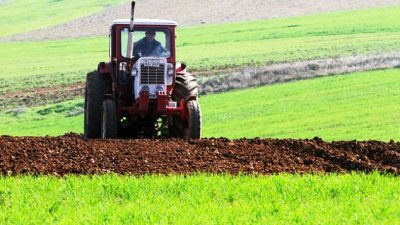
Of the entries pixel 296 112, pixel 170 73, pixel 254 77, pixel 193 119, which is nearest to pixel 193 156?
pixel 193 119

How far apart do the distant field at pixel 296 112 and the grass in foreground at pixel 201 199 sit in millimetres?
12332

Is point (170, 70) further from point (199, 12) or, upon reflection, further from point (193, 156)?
point (199, 12)

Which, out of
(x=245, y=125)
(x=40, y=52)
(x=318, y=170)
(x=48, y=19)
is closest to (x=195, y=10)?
(x=48, y=19)

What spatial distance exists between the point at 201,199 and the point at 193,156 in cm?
321

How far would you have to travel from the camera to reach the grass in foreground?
28.1 ft

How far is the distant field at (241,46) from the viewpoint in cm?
4216

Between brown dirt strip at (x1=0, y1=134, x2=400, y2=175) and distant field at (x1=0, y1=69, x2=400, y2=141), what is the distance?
9.00 meters

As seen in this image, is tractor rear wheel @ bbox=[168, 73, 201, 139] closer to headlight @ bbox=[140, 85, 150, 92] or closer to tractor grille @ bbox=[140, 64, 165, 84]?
tractor grille @ bbox=[140, 64, 165, 84]

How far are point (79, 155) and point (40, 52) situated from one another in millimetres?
44057

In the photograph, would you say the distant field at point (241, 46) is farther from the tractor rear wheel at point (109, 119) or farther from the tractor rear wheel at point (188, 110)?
the tractor rear wheel at point (109, 119)

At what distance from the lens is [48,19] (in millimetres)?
77188

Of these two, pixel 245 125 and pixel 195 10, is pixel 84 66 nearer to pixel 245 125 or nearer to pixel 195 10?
pixel 245 125

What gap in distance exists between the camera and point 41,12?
8206 centimetres

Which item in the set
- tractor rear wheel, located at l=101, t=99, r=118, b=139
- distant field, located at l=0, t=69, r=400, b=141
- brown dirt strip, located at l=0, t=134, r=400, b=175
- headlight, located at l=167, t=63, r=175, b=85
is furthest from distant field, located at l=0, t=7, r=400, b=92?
brown dirt strip, located at l=0, t=134, r=400, b=175
